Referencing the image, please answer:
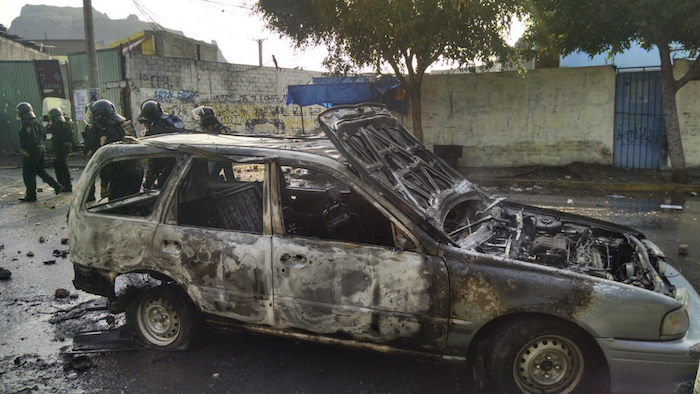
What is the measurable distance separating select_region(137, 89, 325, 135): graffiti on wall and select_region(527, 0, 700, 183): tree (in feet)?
32.5

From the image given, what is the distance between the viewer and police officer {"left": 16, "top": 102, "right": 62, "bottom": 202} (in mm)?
10094

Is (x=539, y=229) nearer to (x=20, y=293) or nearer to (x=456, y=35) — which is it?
(x=20, y=293)

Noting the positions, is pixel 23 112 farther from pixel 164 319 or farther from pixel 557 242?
pixel 557 242

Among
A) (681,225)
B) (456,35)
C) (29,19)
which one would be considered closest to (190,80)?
(456,35)

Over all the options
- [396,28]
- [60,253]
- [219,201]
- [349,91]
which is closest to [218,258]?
[219,201]

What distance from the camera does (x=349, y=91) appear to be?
14633 mm

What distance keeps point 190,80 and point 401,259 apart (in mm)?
17605

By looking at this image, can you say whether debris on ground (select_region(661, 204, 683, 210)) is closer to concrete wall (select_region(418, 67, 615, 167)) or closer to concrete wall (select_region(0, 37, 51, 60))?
concrete wall (select_region(418, 67, 615, 167))

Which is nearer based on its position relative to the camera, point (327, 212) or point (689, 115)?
point (327, 212)

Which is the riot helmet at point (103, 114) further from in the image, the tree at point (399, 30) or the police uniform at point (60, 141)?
the tree at point (399, 30)

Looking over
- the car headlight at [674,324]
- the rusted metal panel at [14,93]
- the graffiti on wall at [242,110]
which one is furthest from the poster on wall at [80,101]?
the car headlight at [674,324]

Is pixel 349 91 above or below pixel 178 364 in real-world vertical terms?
above

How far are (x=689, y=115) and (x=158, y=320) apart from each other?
45.8 feet

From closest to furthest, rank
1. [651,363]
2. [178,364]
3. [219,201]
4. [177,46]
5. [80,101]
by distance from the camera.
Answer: [651,363] → [178,364] → [219,201] → [80,101] → [177,46]
